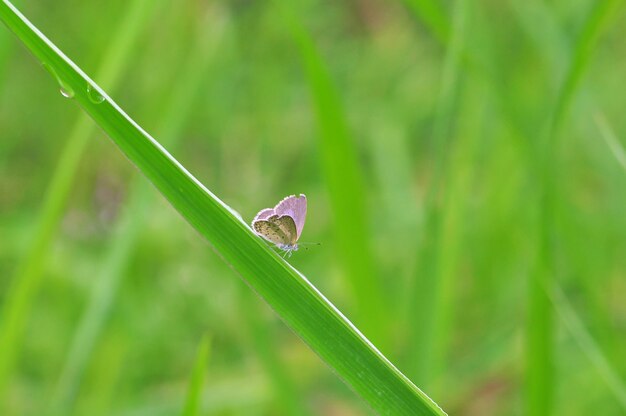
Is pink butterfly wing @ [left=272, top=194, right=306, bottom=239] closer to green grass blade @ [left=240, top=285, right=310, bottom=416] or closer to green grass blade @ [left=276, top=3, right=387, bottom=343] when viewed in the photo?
green grass blade @ [left=276, top=3, right=387, bottom=343]

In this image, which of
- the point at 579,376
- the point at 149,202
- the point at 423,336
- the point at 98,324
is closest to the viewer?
the point at 423,336

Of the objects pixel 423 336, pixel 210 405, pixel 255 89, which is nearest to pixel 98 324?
pixel 210 405

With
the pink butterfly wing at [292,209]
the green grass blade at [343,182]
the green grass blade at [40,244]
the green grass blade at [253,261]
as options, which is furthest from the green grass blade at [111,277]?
the green grass blade at [253,261]

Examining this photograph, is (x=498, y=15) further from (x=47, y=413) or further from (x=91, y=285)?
(x=47, y=413)

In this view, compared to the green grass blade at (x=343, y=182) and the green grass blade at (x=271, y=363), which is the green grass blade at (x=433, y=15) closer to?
the green grass blade at (x=343, y=182)

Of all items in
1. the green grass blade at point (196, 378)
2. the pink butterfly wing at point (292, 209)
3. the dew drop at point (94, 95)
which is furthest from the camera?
the pink butterfly wing at point (292, 209)

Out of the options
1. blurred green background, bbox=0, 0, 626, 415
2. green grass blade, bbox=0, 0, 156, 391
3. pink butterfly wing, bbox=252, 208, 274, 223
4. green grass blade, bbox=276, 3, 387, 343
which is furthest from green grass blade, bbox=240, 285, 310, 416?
pink butterfly wing, bbox=252, 208, 274, 223
